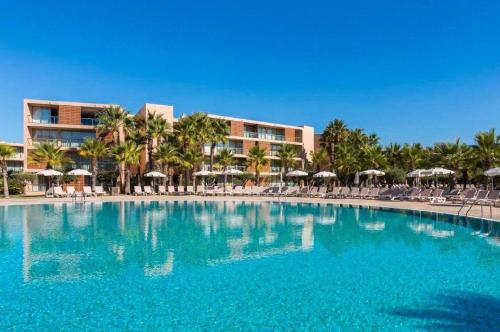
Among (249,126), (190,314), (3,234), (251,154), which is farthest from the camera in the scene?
(249,126)

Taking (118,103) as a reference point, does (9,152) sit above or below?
below

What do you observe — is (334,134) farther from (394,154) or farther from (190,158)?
(190,158)

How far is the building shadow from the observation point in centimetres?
556

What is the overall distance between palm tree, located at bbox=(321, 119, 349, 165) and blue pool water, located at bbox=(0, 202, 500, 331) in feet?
97.9

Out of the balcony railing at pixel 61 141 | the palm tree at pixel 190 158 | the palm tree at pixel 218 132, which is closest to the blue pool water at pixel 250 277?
the palm tree at pixel 190 158

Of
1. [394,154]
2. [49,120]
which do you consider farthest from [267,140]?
[49,120]

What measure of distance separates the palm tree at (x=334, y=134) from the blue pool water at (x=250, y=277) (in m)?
29.8

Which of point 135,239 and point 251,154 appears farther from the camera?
point 251,154

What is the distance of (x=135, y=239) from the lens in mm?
12633

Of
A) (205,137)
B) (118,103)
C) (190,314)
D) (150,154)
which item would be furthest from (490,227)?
(118,103)

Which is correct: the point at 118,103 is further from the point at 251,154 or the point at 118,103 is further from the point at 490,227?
the point at 490,227

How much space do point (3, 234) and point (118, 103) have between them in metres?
26.7

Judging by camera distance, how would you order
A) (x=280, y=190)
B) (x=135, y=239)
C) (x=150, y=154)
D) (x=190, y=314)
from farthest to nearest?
(x=150, y=154)
(x=280, y=190)
(x=135, y=239)
(x=190, y=314)

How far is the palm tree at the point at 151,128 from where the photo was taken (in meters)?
35.9
